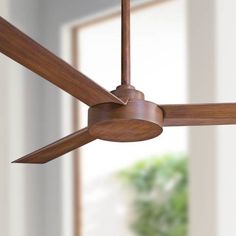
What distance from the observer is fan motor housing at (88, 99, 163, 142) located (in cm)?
86

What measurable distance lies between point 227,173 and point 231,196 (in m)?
0.09

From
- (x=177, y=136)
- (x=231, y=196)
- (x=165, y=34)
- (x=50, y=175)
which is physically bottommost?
(x=231, y=196)

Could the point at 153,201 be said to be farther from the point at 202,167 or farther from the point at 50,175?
the point at 202,167

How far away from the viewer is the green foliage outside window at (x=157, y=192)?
4.77m

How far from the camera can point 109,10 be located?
2340 mm

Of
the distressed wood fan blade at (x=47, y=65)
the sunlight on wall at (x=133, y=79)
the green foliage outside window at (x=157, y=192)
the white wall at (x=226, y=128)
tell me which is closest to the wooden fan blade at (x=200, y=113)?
the distressed wood fan blade at (x=47, y=65)

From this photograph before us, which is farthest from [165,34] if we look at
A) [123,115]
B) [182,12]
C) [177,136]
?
[123,115]

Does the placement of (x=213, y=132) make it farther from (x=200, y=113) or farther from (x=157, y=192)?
(x=157, y=192)

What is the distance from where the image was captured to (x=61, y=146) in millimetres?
1101

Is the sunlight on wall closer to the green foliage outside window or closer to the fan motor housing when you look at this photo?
the green foliage outside window

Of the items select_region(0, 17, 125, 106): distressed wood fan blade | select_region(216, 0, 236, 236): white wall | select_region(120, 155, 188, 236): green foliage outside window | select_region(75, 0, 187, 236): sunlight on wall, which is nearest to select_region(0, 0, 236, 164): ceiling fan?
select_region(0, 17, 125, 106): distressed wood fan blade

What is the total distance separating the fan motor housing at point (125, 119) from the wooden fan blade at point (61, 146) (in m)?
0.12

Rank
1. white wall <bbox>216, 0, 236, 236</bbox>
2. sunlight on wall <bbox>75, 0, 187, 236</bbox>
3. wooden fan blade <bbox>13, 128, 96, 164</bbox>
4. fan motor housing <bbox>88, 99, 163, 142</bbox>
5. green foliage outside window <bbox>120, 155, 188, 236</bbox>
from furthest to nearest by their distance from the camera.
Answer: green foliage outside window <bbox>120, 155, 188, 236</bbox>
sunlight on wall <bbox>75, 0, 187, 236</bbox>
white wall <bbox>216, 0, 236, 236</bbox>
wooden fan blade <bbox>13, 128, 96, 164</bbox>
fan motor housing <bbox>88, 99, 163, 142</bbox>

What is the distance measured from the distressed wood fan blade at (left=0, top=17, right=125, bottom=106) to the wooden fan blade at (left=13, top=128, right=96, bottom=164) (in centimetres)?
21
